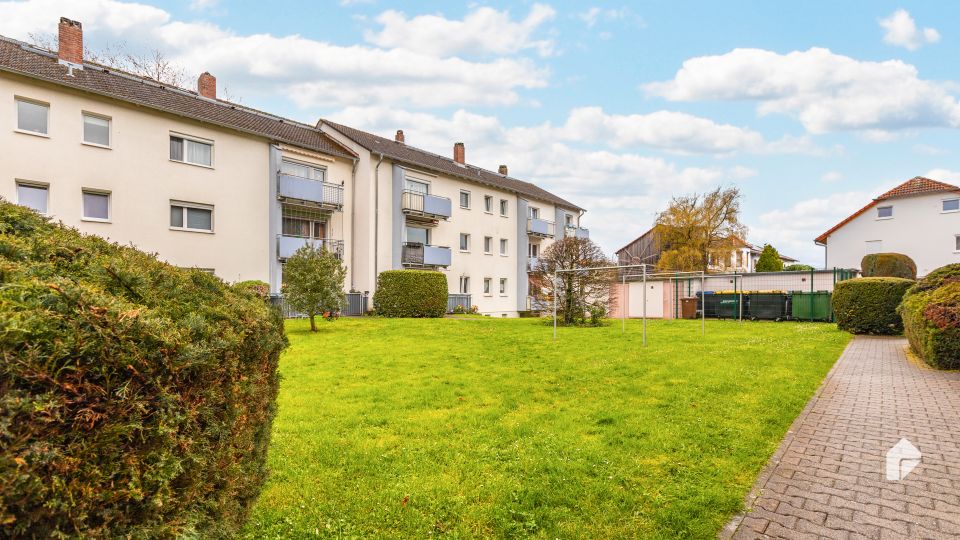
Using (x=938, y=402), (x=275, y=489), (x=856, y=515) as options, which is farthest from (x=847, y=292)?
(x=275, y=489)

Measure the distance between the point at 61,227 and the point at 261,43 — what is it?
57.5 feet

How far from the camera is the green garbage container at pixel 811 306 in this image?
70.5ft

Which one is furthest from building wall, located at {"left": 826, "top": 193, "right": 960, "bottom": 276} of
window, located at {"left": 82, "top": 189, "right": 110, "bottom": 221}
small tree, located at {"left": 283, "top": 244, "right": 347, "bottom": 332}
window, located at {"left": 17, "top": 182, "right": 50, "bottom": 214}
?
window, located at {"left": 17, "top": 182, "right": 50, "bottom": 214}

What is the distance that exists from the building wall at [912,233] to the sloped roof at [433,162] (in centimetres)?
2024

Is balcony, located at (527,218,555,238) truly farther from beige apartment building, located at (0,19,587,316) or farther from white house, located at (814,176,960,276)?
white house, located at (814,176,960,276)

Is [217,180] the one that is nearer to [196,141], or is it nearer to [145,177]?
[196,141]

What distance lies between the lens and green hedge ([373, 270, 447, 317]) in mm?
22375

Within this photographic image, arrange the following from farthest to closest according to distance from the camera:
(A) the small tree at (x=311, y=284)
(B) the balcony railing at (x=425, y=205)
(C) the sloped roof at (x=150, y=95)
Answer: (B) the balcony railing at (x=425, y=205)
(C) the sloped roof at (x=150, y=95)
(A) the small tree at (x=311, y=284)

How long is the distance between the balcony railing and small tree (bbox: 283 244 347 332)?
11.9 metres

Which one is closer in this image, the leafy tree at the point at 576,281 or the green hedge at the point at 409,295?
the leafy tree at the point at 576,281

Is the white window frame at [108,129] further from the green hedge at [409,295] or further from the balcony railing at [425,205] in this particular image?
the balcony railing at [425,205]

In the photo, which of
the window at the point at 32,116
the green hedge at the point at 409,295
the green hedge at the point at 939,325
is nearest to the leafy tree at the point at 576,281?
the green hedge at the point at 409,295

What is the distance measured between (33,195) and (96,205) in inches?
66.7

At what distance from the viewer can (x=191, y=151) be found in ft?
67.2
